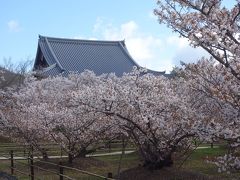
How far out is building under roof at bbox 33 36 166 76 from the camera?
136 ft

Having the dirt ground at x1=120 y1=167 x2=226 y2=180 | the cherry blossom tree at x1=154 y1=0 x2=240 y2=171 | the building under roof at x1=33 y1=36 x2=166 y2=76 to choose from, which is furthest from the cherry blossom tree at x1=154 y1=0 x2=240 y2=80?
the building under roof at x1=33 y1=36 x2=166 y2=76

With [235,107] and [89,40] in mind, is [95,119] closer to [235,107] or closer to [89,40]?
[235,107]

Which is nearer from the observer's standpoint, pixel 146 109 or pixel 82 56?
pixel 146 109

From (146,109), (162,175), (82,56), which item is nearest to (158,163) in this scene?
(162,175)

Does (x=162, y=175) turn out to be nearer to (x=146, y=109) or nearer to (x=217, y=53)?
(x=146, y=109)

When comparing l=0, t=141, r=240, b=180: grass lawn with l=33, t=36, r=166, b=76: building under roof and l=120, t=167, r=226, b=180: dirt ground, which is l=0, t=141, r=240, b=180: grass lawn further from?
l=33, t=36, r=166, b=76: building under roof

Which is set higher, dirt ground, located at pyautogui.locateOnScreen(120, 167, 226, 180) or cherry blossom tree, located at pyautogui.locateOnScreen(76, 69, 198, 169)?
cherry blossom tree, located at pyautogui.locateOnScreen(76, 69, 198, 169)

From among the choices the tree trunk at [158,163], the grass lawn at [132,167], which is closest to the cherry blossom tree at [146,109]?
the tree trunk at [158,163]

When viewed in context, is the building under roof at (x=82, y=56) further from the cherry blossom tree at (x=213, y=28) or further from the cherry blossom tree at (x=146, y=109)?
the cherry blossom tree at (x=213, y=28)

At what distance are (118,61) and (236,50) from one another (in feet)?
122

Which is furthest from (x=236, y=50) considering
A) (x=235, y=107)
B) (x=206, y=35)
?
(x=235, y=107)

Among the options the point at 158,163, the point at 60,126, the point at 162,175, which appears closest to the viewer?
the point at 162,175

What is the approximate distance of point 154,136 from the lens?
11195 millimetres

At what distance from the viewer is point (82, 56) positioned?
4322 cm
